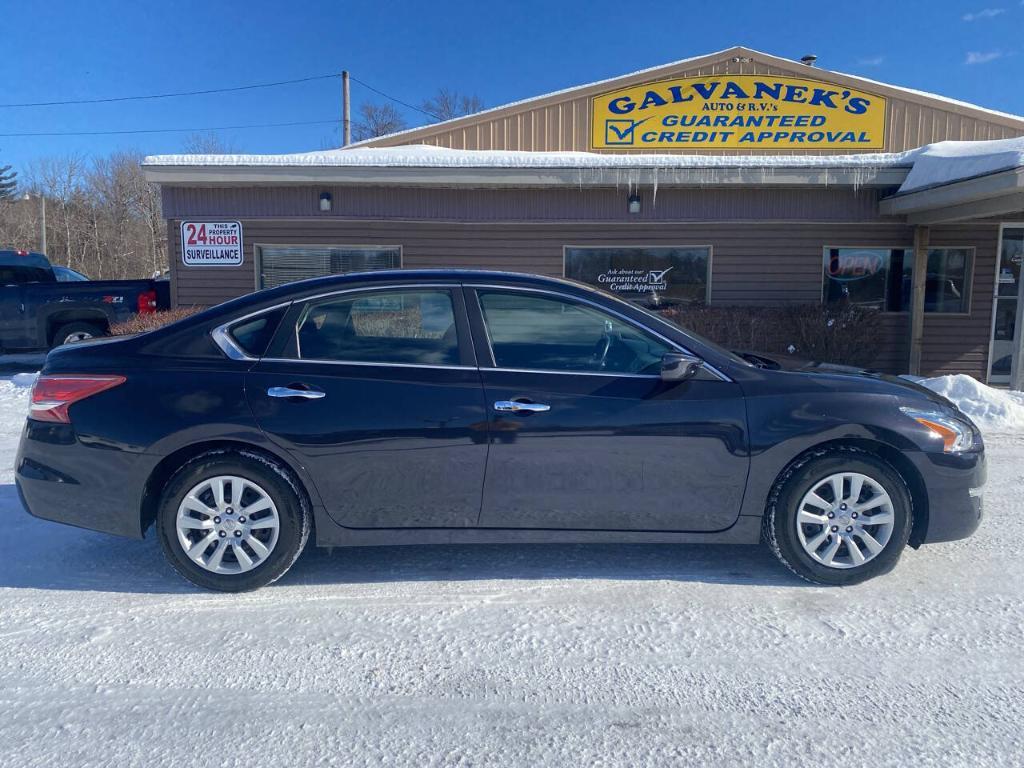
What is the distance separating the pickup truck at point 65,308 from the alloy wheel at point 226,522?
29.1ft

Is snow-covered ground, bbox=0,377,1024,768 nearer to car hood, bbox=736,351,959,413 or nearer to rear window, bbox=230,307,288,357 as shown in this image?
car hood, bbox=736,351,959,413

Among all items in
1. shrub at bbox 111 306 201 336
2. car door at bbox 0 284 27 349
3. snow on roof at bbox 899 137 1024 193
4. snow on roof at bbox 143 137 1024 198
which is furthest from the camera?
car door at bbox 0 284 27 349

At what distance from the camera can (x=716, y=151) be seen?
12.6 metres

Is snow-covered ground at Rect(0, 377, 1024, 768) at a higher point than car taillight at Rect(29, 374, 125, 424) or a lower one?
lower

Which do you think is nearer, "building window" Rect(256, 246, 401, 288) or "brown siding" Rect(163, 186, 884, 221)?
"brown siding" Rect(163, 186, 884, 221)

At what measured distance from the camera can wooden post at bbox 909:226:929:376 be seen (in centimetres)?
1042

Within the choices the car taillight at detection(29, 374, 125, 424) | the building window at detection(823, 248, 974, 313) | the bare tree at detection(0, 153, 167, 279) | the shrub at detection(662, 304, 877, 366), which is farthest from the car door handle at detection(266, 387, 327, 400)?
the bare tree at detection(0, 153, 167, 279)

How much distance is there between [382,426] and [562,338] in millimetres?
1051

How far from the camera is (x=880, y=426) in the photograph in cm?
355

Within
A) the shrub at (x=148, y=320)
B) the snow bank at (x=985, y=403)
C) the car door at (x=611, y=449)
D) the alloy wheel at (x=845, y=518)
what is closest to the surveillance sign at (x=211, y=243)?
the shrub at (x=148, y=320)

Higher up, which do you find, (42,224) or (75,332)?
(42,224)

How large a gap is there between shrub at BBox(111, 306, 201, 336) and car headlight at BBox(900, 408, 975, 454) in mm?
9132

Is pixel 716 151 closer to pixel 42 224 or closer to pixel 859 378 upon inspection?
pixel 859 378

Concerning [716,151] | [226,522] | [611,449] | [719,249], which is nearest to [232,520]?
[226,522]
